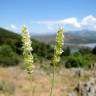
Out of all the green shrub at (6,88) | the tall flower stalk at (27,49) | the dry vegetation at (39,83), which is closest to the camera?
the tall flower stalk at (27,49)

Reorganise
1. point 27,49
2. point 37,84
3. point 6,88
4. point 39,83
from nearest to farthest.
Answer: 1. point 27,49
2. point 6,88
3. point 37,84
4. point 39,83

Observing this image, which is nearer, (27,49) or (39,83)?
(27,49)

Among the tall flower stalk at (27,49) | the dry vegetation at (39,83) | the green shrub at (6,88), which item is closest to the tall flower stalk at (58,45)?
the tall flower stalk at (27,49)

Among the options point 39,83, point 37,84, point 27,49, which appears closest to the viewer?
point 27,49

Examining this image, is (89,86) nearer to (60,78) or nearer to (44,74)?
(60,78)

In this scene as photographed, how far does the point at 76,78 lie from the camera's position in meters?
27.0

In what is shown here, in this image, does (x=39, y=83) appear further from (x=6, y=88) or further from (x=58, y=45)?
(x=58, y=45)

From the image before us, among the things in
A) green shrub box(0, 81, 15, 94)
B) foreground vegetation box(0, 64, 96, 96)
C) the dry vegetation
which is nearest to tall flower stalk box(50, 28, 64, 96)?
foreground vegetation box(0, 64, 96, 96)

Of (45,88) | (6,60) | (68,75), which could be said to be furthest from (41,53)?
(45,88)

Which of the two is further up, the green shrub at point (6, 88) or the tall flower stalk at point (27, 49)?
the tall flower stalk at point (27, 49)

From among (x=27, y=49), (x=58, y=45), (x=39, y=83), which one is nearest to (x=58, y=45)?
(x=58, y=45)

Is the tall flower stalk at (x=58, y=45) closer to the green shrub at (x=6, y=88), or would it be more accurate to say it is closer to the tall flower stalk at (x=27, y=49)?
the tall flower stalk at (x=27, y=49)

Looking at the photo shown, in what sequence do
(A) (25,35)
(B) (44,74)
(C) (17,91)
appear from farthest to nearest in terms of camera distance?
(B) (44,74) < (C) (17,91) < (A) (25,35)

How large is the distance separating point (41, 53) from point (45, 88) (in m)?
67.0
